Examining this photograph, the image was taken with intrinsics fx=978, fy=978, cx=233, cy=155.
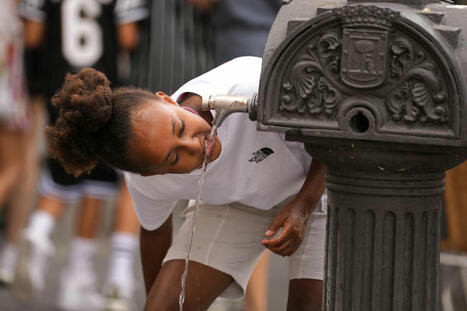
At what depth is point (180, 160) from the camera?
284 cm

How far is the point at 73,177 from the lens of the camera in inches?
207

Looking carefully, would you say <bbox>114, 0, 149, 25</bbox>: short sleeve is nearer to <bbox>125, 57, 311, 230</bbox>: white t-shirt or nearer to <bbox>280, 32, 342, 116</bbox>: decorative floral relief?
<bbox>125, 57, 311, 230</bbox>: white t-shirt

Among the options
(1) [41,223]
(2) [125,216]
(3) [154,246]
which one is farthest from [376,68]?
(1) [41,223]

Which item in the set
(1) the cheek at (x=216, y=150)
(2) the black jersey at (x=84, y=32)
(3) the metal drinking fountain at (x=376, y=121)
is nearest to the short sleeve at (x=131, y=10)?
Result: (2) the black jersey at (x=84, y=32)

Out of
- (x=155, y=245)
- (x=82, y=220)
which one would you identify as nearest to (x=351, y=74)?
(x=155, y=245)

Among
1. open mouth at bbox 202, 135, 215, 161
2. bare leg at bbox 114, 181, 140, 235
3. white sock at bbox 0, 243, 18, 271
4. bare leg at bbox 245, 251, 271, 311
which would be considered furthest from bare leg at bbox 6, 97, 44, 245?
open mouth at bbox 202, 135, 215, 161

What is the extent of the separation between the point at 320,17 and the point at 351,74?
6.1 inches

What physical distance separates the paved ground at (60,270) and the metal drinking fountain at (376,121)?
254 cm

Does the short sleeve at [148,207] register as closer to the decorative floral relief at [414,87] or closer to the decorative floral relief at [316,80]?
the decorative floral relief at [316,80]

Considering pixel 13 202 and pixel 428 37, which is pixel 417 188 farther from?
pixel 13 202

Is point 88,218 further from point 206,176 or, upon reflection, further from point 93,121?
point 93,121

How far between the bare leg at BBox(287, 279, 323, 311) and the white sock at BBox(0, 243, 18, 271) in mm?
2770

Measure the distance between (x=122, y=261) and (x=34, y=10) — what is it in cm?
151

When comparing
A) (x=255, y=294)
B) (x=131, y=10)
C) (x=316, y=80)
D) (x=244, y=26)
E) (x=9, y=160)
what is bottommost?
(x=255, y=294)
